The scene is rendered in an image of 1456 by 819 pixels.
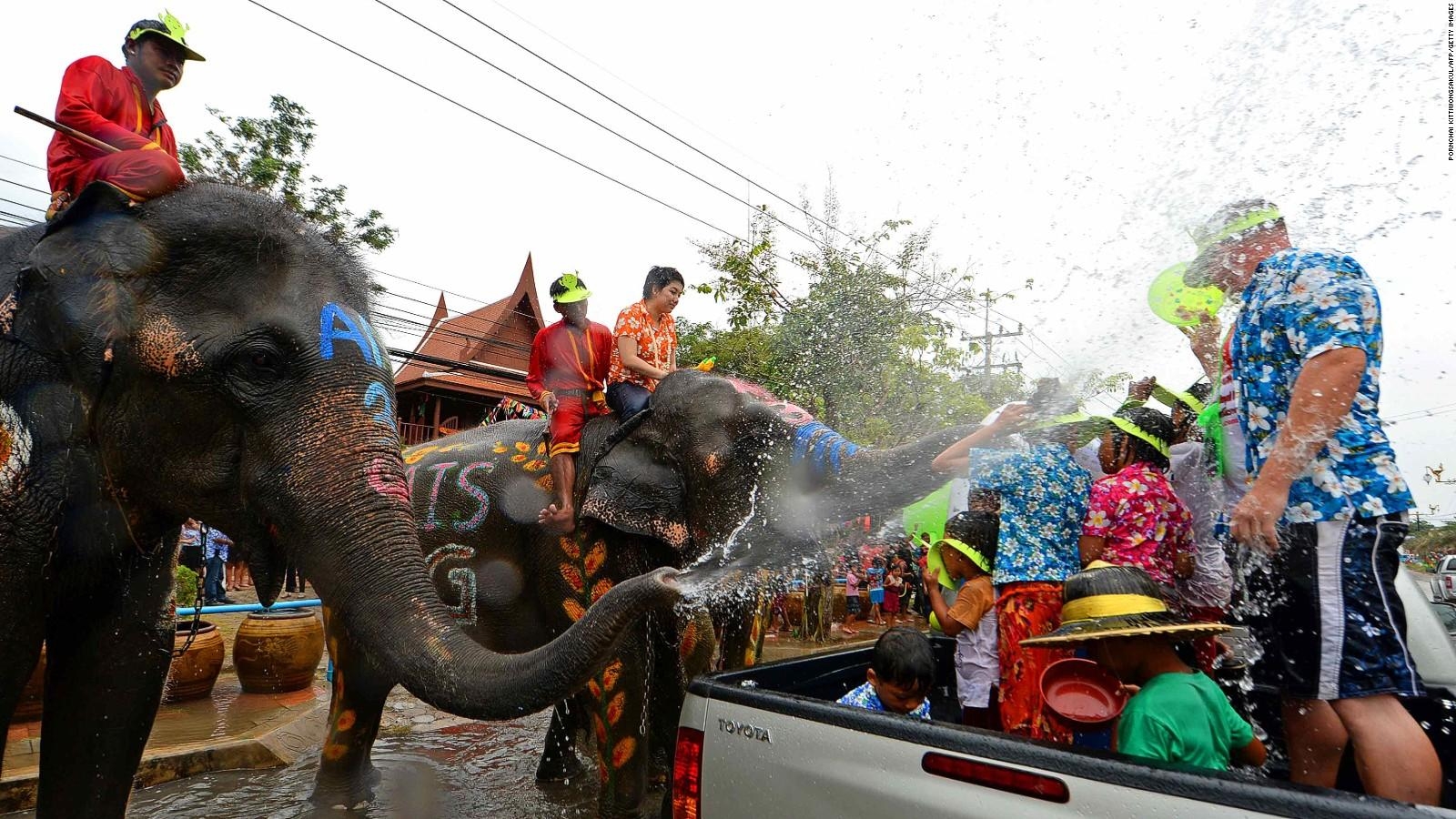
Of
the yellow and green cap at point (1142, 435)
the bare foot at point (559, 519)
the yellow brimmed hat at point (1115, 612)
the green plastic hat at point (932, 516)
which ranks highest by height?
the yellow and green cap at point (1142, 435)

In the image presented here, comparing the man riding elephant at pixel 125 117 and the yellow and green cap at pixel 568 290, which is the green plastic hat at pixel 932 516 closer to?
→ the yellow and green cap at pixel 568 290

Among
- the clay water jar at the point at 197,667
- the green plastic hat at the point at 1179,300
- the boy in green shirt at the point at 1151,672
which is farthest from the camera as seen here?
the clay water jar at the point at 197,667

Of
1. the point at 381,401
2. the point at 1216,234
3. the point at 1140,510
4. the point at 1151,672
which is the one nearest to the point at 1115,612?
the point at 1151,672

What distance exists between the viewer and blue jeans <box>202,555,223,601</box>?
11.8 m

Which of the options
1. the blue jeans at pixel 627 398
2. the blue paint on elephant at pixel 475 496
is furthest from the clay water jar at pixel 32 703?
the blue jeans at pixel 627 398

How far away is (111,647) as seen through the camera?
9.05 ft

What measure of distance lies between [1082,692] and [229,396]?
8.52 feet

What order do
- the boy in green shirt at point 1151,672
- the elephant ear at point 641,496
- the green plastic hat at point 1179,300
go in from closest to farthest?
the boy in green shirt at point 1151,672, the green plastic hat at point 1179,300, the elephant ear at point 641,496

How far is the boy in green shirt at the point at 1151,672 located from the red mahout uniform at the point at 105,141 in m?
2.92

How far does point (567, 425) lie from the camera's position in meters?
4.64

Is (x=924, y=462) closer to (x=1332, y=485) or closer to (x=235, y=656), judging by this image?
(x=1332, y=485)

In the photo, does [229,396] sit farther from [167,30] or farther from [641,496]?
[641,496]

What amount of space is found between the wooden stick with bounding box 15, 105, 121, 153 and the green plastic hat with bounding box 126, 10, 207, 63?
56 centimetres

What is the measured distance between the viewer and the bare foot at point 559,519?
4426 mm
